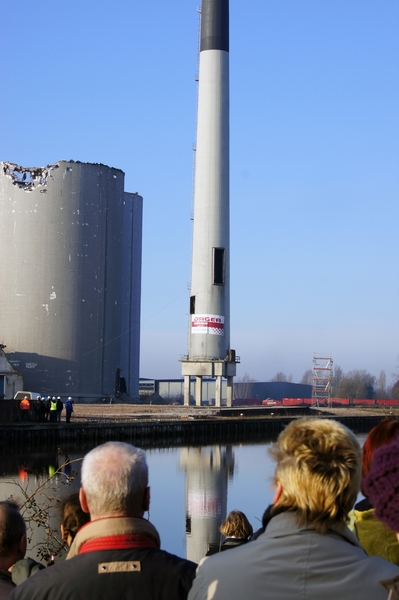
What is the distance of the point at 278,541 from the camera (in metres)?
2.82

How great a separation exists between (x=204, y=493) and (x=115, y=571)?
2316 centimetres

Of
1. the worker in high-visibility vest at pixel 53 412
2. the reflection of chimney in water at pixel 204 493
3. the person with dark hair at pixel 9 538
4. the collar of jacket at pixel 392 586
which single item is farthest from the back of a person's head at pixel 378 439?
the worker in high-visibility vest at pixel 53 412

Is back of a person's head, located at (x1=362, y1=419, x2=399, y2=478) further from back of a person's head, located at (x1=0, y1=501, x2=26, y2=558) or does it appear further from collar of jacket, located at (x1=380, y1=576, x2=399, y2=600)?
back of a person's head, located at (x1=0, y1=501, x2=26, y2=558)

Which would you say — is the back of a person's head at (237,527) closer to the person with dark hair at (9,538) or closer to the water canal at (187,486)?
the person with dark hair at (9,538)

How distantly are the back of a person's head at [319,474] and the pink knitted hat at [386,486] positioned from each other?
10.0 inches

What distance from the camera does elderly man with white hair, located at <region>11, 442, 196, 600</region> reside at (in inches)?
128

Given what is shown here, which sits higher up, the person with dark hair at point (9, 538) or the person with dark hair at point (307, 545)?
the person with dark hair at point (307, 545)

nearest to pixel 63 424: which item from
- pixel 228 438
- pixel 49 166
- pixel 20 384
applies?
pixel 228 438

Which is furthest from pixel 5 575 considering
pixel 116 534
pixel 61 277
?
pixel 61 277

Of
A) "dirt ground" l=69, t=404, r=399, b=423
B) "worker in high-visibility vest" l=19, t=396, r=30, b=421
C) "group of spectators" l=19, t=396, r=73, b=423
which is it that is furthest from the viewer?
"dirt ground" l=69, t=404, r=399, b=423

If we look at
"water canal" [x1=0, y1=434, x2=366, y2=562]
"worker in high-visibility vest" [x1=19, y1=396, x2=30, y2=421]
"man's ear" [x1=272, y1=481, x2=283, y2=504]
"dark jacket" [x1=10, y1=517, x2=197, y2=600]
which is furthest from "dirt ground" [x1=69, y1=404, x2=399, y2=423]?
"man's ear" [x1=272, y1=481, x2=283, y2=504]

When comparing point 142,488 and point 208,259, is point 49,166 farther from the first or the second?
point 142,488

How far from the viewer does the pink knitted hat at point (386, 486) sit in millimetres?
2576

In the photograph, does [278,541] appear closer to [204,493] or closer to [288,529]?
[288,529]
